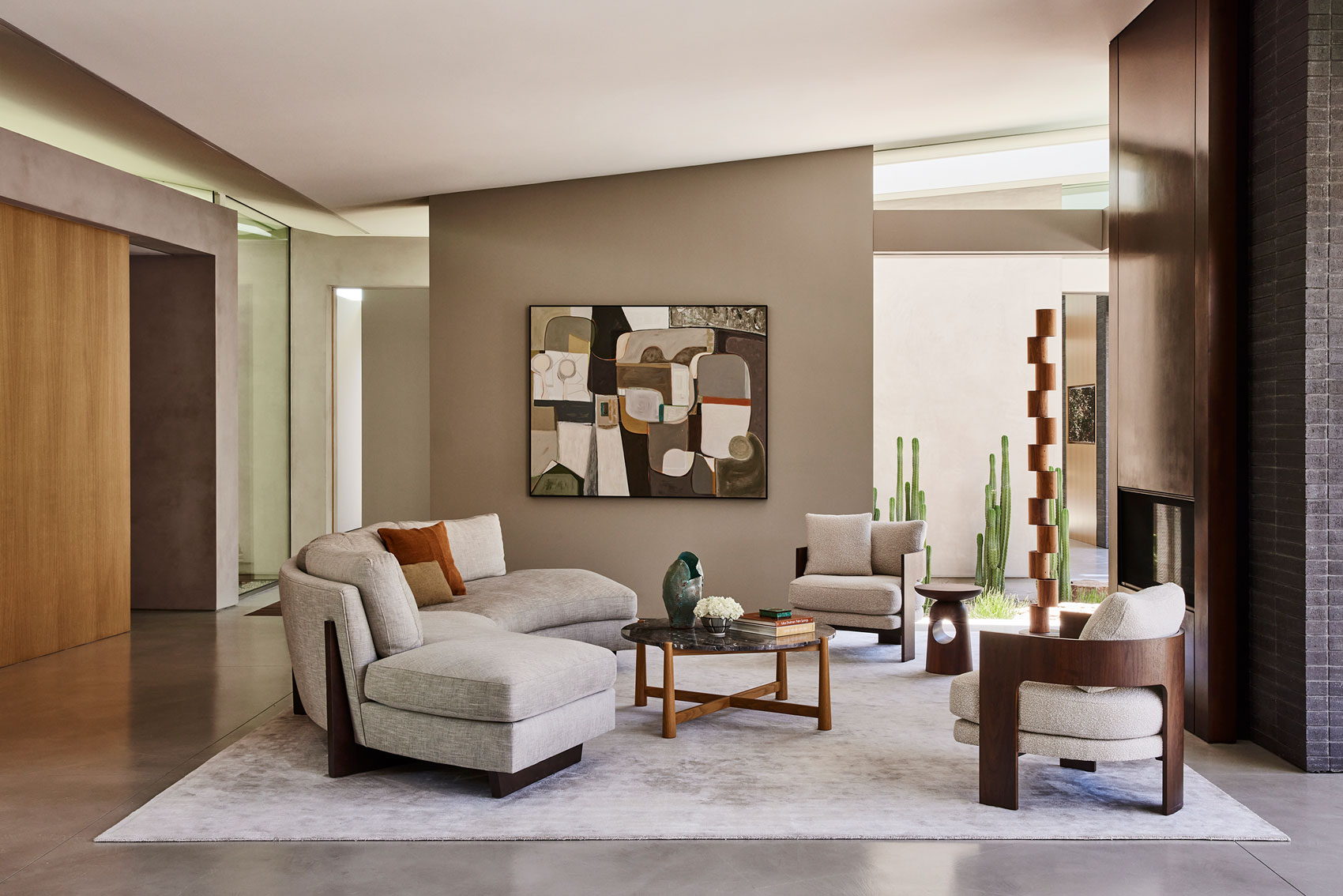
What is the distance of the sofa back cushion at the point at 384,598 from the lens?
3.89m

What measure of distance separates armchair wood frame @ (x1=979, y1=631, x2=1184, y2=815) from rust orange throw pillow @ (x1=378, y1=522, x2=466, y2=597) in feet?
10.0

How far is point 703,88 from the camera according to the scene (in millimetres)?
5672

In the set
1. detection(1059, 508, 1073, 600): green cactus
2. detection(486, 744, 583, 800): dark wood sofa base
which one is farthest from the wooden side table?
detection(1059, 508, 1073, 600): green cactus

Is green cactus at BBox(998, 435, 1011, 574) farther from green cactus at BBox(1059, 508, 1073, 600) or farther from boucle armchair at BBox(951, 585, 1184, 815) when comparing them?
boucle armchair at BBox(951, 585, 1184, 815)

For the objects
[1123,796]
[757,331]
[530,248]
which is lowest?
[1123,796]

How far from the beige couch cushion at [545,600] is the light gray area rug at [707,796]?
92cm

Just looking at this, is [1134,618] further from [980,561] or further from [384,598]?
[980,561]

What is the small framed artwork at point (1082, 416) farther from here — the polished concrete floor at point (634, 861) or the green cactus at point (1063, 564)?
the polished concrete floor at point (634, 861)

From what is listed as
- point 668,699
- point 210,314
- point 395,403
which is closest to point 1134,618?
point 668,699

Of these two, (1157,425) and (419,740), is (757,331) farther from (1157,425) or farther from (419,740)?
(419,740)

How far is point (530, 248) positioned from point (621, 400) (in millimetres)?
1291

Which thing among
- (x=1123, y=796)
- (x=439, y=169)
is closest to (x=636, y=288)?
(x=439, y=169)

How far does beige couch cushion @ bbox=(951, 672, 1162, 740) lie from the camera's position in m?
3.40

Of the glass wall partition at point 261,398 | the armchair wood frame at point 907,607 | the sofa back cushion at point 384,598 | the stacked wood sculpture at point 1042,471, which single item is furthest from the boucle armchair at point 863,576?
the glass wall partition at point 261,398
